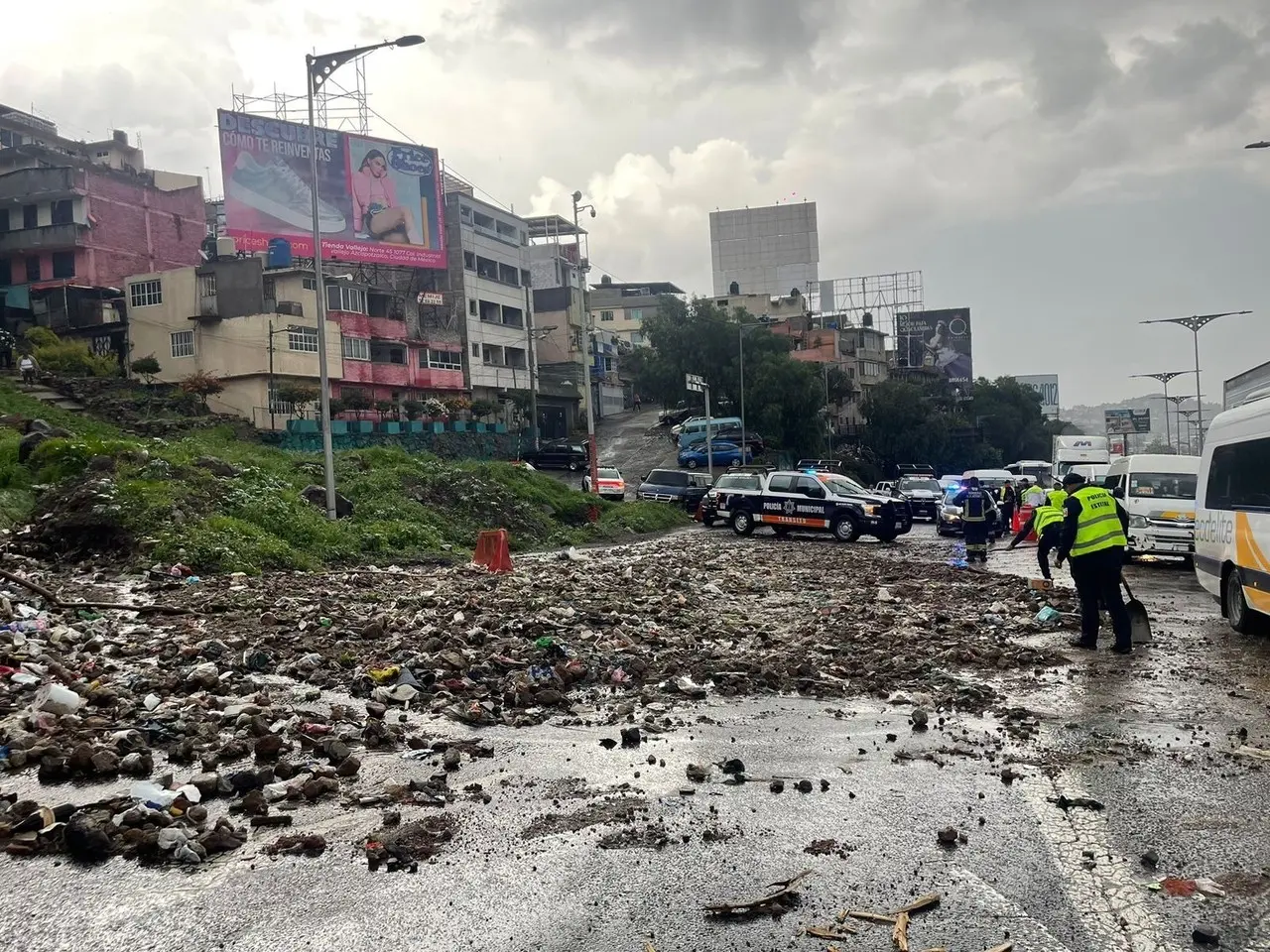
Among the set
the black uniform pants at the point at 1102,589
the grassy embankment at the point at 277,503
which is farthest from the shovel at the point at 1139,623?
the grassy embankment at the point at 277,503

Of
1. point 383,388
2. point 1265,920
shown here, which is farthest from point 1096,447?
point 1265,920

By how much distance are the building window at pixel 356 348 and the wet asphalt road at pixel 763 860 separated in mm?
48885

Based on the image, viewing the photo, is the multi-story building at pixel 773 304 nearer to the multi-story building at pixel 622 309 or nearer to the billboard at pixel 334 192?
the multi-story building at pixel 622 309

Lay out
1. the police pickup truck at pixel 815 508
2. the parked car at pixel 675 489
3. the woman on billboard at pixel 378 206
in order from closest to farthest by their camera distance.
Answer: the police pickup truck at pixel 815 508 < the parked car at pixel 675 489 < the woman on billboard at pixel 378 206

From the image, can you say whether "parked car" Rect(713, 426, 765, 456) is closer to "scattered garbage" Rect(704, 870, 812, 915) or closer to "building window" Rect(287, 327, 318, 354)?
"building window" Rect(287, 327, 318, 354)

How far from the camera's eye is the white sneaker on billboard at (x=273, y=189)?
4922 centimetres

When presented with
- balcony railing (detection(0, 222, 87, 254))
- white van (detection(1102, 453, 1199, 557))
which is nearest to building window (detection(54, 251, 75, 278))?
balcony railing (detection(0, 222, 87, 254))

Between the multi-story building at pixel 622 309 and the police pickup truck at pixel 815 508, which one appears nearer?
the police pickup truck at pixel 815 508

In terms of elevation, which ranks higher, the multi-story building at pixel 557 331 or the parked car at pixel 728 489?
the multi-story building at pixel 557 331

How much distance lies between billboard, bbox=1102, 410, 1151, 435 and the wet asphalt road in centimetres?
7348

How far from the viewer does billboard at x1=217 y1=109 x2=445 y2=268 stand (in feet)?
161

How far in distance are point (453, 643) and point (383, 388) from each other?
160ft

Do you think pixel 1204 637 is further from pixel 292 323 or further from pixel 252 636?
pixel 292 323

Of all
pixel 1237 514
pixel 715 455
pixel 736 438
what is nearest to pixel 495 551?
pixel 1237 514
